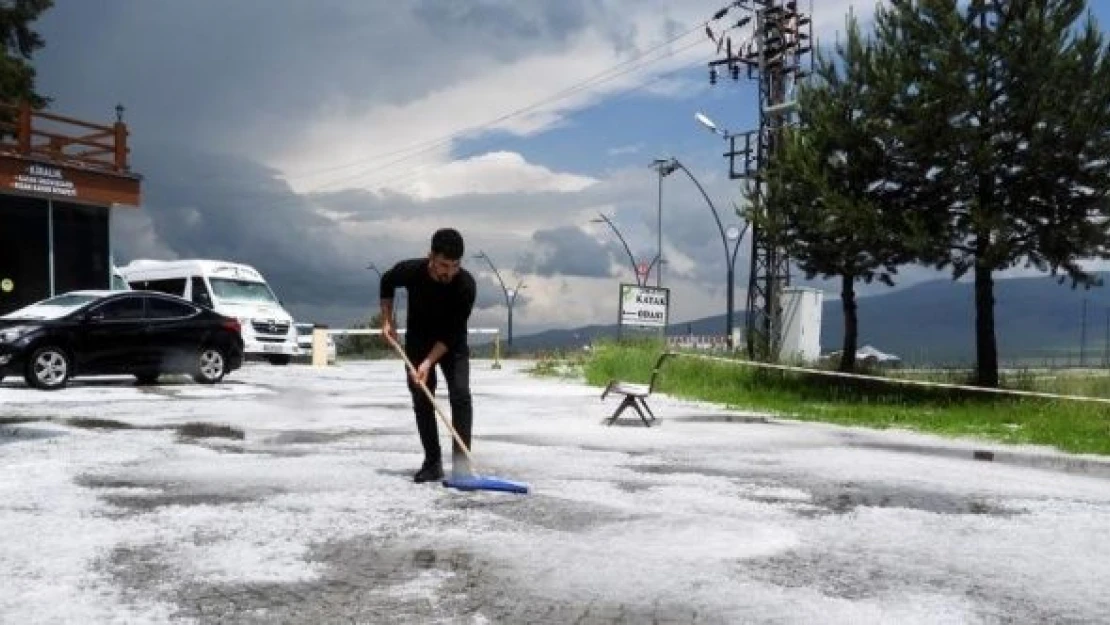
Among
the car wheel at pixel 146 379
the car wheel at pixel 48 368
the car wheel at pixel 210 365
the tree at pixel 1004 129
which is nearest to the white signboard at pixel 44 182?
the car wheel at pixel 146 379

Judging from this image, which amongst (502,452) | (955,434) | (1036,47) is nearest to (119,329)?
(502,452)

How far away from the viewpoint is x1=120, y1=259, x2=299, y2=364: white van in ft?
82.6

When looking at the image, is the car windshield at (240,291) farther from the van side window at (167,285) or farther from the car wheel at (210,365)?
the car wheel at (210,365)

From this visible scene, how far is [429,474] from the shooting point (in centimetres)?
745

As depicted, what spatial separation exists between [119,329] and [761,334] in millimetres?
18047

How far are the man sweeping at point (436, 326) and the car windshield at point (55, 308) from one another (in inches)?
411

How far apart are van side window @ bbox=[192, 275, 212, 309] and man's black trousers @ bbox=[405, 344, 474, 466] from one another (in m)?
19.1

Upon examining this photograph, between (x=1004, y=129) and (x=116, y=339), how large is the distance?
15.1 metres

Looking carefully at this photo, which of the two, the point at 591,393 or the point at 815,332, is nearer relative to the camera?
the point at 591,393

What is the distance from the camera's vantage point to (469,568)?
4.93 meters

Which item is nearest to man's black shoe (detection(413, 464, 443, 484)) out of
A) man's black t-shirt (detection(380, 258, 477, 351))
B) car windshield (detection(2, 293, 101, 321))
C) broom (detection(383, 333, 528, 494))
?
broom (detection(383, 333, 528, 494))

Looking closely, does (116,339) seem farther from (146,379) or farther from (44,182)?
(44,182)

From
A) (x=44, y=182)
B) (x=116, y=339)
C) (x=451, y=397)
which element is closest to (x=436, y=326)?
(x=451, y=397)

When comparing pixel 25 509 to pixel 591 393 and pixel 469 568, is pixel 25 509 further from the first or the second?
Result: pixel 591 393
